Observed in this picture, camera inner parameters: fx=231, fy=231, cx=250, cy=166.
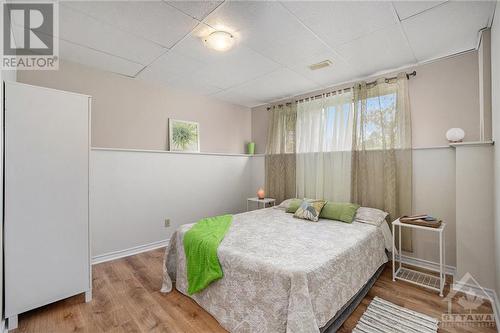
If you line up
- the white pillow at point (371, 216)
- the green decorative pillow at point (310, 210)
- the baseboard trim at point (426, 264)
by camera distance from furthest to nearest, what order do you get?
the green decorative pillow at point (310, 210)
the white pillow at point (371, 216)
the baseboard trim at point (426, 264)

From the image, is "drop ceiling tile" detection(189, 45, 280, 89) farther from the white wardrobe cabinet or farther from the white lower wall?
the white wardrobe cabinet

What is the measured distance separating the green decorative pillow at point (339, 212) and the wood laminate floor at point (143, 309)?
71cm

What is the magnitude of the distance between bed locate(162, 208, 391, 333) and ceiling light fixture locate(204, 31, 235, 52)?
1840 mm

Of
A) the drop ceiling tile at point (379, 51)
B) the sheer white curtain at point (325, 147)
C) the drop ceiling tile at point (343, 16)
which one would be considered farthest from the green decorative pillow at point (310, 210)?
the drop ceiling tile at point (343, 16)

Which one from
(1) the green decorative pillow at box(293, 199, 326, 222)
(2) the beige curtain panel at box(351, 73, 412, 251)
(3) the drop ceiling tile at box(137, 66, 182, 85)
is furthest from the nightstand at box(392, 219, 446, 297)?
(3) the drop ceiling tile at box(137, 66, 182, 85)

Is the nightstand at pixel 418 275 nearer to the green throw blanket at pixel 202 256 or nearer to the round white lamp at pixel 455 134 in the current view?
the round white lamp at pixel 455 134

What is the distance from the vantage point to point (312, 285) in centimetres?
147

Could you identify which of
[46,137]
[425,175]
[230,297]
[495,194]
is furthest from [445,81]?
[46,137]

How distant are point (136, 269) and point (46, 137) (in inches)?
67.7

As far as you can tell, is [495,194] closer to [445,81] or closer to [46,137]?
[445,81]

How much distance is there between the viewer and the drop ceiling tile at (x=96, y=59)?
2.46m

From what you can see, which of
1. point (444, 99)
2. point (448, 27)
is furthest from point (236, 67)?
point (444, 99)

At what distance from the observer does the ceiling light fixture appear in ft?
7.06

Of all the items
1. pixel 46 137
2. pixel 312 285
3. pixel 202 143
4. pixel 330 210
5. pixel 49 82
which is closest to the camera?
pixel 312 285
